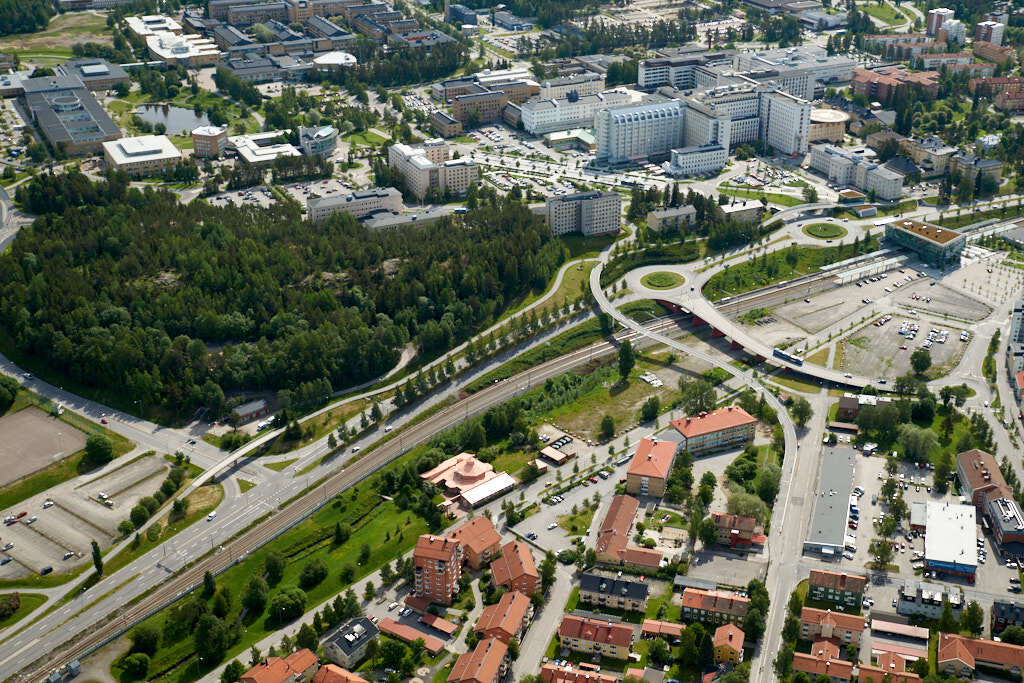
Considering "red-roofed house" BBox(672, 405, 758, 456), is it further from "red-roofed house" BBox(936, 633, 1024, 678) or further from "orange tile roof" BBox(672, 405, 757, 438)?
"red-roofed house" BBox(936, 633, 1024, 678)

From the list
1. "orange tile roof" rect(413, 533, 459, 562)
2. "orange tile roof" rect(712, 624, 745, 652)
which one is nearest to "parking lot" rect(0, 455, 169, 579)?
Result: "orange tile roof" rect(413, 533, 459, 562)

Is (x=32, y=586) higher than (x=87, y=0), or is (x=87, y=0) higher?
(x=87, y=0)

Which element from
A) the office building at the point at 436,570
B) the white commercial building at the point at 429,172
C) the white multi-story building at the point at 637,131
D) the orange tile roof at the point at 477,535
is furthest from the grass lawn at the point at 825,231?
the office building at the point at 436,570

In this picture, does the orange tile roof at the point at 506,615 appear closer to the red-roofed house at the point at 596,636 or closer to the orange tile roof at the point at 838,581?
the red-roofed house at the point at 596,636

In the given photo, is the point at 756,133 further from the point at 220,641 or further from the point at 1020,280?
the point at 220,641

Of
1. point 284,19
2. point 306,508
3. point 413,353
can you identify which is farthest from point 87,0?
point 306,508

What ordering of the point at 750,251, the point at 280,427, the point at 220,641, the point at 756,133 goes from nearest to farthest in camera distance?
the point at 220,641
the point at 280,427
the point at 750,251
the point at 756,133
